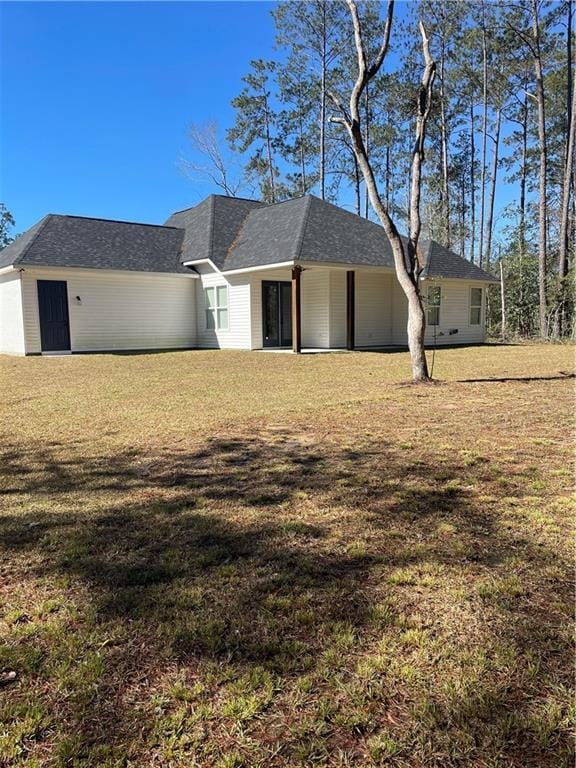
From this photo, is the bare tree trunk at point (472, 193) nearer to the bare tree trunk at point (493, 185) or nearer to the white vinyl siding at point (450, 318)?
the bare tree trunk at point (493, 185)

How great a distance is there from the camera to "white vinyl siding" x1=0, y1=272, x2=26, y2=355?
15.6 metres

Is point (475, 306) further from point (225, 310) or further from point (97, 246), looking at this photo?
point (97, 246)

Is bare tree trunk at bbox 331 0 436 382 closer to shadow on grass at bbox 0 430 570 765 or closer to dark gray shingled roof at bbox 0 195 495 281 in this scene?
shadow on grass at bbox 0 430 570 765

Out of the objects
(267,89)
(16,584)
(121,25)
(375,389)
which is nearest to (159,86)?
(121,25)

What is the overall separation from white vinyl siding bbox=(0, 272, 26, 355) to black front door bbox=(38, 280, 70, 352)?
0.57 metres

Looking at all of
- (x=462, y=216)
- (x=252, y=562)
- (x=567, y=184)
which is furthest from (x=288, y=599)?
(x=462, y=216)

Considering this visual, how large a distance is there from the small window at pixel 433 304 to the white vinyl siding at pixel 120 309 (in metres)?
8.58

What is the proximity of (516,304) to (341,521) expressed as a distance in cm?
2263

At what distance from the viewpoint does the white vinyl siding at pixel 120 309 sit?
15.6 meters

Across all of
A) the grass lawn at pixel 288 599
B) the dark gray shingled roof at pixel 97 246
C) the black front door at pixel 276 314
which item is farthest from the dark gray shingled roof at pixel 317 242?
the grass lawn at pixel 288 599

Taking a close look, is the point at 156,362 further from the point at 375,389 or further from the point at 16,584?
the point at 16,584

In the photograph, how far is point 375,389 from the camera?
8500 millimetres

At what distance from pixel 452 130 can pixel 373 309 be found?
19.9 meters

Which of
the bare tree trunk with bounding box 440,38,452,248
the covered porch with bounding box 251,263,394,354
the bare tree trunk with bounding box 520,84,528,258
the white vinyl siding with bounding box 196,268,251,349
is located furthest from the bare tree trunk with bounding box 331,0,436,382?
the bare tree trunk with bounding box 440,38,452,248
